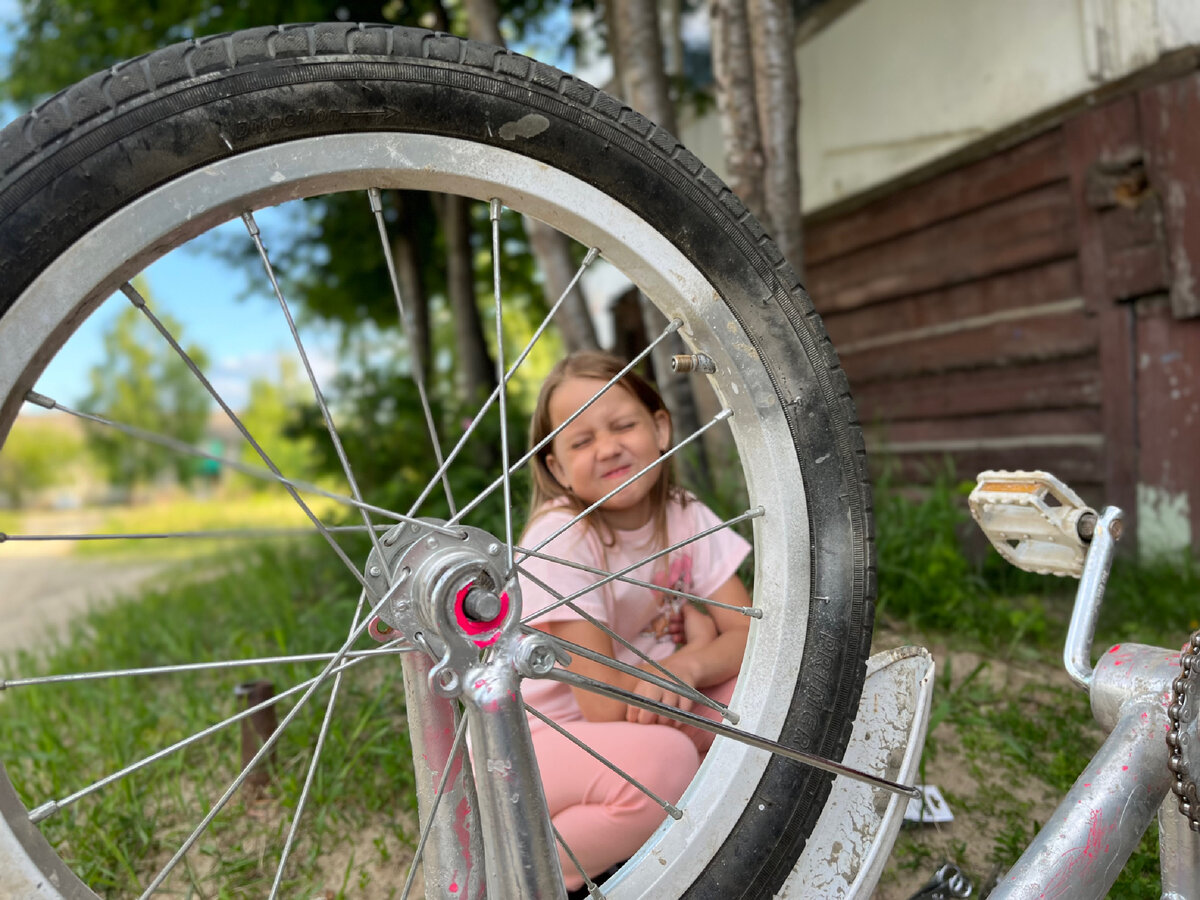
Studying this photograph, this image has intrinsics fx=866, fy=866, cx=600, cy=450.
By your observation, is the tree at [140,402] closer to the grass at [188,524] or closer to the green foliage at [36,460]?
the green foliage at [36,460]

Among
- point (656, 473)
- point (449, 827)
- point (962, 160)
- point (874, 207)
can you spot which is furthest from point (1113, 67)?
point (449, 827)

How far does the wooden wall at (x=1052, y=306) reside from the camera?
279cm

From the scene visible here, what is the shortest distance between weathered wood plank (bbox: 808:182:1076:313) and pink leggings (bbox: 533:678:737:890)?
272 cm

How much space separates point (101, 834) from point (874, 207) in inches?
152

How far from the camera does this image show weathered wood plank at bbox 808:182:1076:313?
127 inches

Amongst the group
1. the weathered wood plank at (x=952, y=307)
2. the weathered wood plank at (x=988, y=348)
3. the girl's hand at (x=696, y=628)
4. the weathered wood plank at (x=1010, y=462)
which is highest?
the weathered wood plank at (x=952, y=307)

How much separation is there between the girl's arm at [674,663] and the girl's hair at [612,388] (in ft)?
0.59

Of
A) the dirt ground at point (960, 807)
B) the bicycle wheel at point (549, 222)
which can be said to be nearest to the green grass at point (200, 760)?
the dirt ground at point (960, 807)

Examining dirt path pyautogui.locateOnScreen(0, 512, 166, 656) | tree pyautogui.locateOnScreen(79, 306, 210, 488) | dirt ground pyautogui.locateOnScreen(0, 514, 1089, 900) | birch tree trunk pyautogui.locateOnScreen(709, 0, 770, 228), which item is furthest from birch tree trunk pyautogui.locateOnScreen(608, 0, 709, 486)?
tree pyautogui.locateOnScreen(79, 306, 210, 488)

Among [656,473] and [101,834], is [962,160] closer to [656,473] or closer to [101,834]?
[656,473]

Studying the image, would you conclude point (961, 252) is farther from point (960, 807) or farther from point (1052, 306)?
point (960, 807)

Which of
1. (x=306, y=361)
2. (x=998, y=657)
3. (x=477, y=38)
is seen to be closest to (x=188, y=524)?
(x=477, y=38)

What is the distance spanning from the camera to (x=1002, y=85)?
322cm

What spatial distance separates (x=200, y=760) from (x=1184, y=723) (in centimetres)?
196
